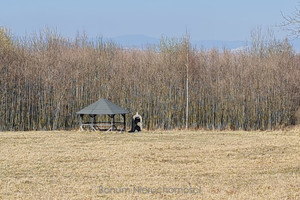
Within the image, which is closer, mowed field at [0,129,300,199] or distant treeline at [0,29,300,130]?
mowed field at [0,129,300,199]

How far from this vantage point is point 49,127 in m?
16.8

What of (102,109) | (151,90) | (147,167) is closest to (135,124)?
(102,109)

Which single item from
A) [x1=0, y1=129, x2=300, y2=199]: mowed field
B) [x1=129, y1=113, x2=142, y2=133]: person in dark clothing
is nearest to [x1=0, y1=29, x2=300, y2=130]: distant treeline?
[x1=129, y1=113, x2=142, y2=133]: person in dark clothing

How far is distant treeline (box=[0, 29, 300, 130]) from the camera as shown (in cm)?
1694

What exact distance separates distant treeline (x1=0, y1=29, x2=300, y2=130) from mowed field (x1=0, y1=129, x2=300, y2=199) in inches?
124

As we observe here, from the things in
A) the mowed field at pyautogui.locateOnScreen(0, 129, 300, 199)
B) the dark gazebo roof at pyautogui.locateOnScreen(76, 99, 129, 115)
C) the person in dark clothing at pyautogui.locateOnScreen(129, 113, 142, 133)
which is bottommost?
the mowed field at pyautogui.locateOnScreen(0, 129, 300, 199)

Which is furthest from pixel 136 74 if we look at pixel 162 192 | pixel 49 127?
pixel 162 192

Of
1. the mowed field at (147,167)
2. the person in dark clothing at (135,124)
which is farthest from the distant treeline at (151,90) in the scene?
the mowed field at (147,167)

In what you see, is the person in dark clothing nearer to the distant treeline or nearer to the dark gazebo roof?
the dark gazebo roof

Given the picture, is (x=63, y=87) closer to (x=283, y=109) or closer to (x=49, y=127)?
(x=49, y=127)

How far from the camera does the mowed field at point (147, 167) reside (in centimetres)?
655

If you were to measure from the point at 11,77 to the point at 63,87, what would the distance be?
5.84 feet

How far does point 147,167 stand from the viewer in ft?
28.4

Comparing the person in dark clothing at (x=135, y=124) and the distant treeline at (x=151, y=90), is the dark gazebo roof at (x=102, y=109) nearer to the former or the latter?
the person in dark clothing at (x=135, y=124)
